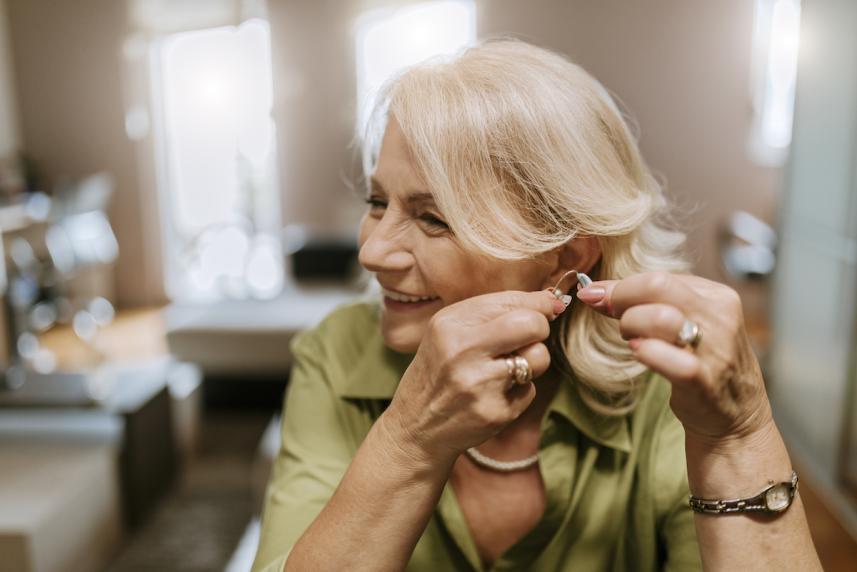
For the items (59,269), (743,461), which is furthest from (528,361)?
(59,269)

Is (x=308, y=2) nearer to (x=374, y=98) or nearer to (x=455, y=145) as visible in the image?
(x=374, y=98)

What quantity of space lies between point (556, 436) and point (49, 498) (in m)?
1.25

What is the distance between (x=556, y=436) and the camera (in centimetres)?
85

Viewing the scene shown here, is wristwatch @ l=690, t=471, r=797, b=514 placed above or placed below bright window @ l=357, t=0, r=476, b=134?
below

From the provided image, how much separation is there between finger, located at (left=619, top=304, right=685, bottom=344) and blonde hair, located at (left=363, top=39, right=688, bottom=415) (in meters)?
0.22

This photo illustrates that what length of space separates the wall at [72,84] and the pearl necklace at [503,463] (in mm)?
1596

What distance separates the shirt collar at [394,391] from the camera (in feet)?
2.71

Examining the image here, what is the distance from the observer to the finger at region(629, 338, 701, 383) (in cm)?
51

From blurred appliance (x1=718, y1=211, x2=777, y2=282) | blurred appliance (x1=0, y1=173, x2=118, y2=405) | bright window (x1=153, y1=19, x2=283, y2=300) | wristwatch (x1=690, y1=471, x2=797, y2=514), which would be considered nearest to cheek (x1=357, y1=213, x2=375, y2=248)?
wristwatch (x1=690, y1=471, x2=797, y2=514)

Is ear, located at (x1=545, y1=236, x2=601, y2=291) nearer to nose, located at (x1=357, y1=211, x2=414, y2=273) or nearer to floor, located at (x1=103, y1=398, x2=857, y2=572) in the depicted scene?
nose, located at (x1=357, y1=211, x2=414, y2=273)

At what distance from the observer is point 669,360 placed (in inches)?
20.2

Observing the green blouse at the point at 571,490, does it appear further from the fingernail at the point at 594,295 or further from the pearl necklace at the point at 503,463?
the fingernail at the point at 594,295

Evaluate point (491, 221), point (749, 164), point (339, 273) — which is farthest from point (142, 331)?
point (491, 221)

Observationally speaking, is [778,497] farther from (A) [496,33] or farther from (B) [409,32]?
(B) [409,32]
